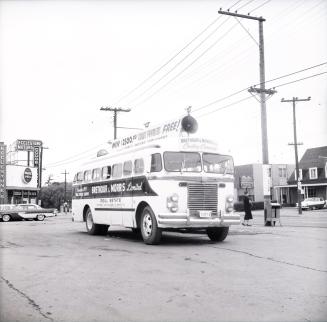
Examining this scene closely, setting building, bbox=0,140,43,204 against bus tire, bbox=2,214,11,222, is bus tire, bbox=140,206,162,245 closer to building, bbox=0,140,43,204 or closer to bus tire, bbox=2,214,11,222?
bus tire, bbox=2,214,11,222

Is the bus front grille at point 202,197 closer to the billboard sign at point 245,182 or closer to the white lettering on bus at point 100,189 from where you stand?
the white lettering on bus at point 100,189

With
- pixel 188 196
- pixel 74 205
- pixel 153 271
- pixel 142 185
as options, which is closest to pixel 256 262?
pixel 153 271

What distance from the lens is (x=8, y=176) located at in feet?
198

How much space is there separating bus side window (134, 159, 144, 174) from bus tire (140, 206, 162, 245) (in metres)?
1.12

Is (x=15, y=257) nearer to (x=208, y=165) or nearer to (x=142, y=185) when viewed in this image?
(x=142, y=185)

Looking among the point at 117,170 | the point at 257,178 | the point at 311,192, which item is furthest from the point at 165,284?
the point at 257,178

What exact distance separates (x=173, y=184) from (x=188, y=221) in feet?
3.38

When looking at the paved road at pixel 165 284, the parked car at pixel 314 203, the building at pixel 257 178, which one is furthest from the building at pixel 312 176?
the paved road at pixel 165 284

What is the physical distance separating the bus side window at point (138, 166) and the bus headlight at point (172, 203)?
59.4 inches

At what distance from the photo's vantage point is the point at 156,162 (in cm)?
1248

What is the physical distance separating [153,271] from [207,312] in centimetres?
277

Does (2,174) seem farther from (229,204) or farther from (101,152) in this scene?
(229,204)

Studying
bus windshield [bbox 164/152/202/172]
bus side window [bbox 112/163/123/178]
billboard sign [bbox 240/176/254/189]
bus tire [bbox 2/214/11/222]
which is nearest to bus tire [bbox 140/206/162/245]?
bus windshield [bbox 164/152/202/172]

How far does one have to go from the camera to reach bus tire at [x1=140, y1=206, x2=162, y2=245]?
12.2 metres
